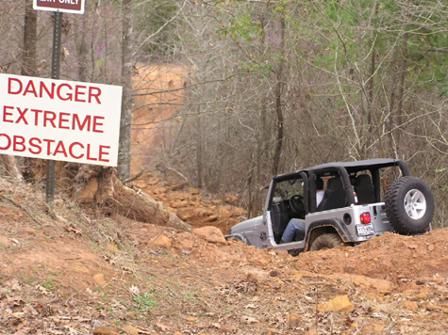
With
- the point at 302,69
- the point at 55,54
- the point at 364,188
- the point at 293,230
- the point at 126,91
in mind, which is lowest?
the point at 293,230

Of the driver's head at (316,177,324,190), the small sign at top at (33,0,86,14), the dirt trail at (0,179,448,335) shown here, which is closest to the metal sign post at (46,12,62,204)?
the small sign at top at (33,0,86,14)

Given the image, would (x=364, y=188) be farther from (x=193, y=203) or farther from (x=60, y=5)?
(x=193, y=203)

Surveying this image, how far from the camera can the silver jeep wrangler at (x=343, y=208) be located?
11.5 m

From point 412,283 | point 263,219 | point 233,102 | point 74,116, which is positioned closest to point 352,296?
point 412,283

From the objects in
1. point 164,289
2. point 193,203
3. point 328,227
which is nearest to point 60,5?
point 164,289

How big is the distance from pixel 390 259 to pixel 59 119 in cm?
436

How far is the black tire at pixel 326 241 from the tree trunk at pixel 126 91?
6.07 m

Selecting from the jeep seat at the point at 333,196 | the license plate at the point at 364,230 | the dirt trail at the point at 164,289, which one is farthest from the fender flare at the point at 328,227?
the dirt trail at the point at 164,289

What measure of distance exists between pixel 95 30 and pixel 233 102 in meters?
5.19

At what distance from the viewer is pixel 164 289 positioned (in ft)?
23.6

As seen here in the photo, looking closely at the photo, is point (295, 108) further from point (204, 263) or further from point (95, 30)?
point (204, 263)

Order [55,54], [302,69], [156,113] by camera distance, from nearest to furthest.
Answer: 1. [55,54]
2. [302,69]
3. [156,113]

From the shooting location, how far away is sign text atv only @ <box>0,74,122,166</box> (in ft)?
26.4

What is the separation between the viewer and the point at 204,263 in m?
9.02
